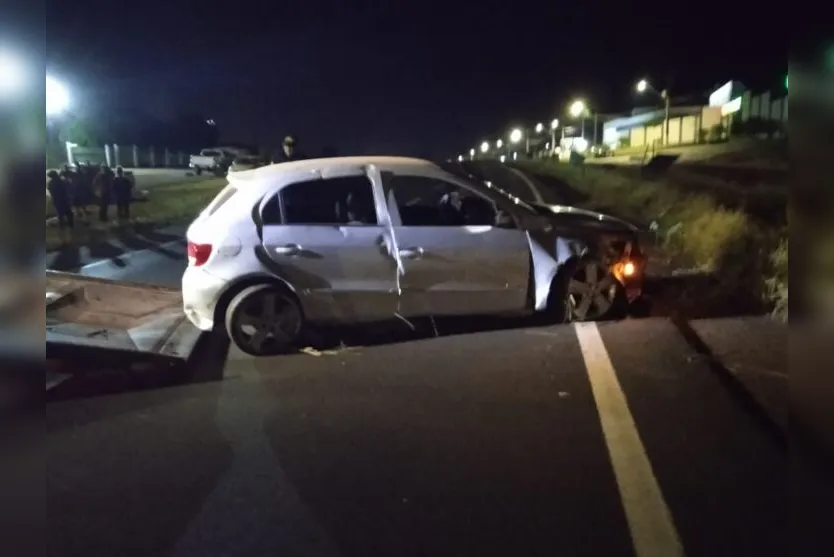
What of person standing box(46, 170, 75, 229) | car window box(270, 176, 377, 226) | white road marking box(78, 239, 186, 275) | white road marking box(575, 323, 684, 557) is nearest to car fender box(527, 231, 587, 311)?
white road marking box(575, 323, 684, 557)

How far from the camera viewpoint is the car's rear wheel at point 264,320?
822cm

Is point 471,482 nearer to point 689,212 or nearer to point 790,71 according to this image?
point 790,71

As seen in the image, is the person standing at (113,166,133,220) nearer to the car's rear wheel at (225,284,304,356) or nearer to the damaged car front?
the car's rear wheel at (225,284,304,356)

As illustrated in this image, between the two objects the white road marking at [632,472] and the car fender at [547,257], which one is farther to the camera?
the car fender at [547,257]

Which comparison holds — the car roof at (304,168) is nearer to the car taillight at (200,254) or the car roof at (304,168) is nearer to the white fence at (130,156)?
the car taillight at (200,254)

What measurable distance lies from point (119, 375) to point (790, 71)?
17.8 feet

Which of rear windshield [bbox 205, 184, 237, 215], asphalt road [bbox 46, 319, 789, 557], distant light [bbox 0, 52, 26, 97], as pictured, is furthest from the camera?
rear windshield [bbox 205, 184, 237, 215]

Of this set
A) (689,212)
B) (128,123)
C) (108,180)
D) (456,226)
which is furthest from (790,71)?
(128,123)

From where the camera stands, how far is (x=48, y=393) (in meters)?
7.08

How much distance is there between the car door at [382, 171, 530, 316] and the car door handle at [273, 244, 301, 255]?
0.88 metres

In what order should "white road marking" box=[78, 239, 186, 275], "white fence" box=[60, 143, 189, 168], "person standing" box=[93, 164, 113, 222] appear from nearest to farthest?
"white road marking" box=[78, 239, 186, 275], "person standing" box=[93, 164, 113, 222], "white fence" box=[60, 143, 189, 168]

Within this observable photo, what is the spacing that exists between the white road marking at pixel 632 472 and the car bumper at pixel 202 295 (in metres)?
3.26

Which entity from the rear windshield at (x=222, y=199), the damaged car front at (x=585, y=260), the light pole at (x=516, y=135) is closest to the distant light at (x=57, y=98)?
the rear windshield at (x=222, y=199)

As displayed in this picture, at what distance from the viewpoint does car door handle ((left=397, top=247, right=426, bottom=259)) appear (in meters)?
8.32
